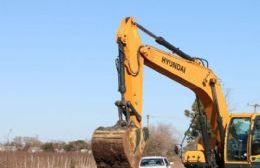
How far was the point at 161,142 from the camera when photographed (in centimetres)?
8025

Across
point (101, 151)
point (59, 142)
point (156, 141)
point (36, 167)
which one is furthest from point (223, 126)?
point (59, 142)

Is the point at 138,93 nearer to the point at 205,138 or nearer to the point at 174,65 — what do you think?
the point at 174,65

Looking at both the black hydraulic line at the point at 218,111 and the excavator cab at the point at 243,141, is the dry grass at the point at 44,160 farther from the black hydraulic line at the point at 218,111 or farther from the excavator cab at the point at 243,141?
the excavator cab at the point at 243,141

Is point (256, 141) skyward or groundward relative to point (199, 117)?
groundward

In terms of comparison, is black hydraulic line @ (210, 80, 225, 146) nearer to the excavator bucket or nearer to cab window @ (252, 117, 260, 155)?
cab window @ (252, 117, 260, 155)

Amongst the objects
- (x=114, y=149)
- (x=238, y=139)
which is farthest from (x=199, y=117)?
(x=114, y=149)

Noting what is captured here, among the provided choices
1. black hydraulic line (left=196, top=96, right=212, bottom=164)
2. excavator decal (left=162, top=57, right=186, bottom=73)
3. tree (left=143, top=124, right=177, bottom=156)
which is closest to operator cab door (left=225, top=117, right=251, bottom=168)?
black hydraulic line (left=196, top=96, right=212, bottom=164)

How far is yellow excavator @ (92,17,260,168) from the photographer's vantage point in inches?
548

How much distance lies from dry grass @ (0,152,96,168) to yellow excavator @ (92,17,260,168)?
837 inches

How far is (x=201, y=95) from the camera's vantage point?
62.5ft

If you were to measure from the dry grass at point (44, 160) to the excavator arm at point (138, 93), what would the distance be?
21500mm

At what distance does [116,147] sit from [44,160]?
104ft

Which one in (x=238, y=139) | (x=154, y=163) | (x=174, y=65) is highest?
(x=174, y=65)

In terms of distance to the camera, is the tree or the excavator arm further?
the tree
